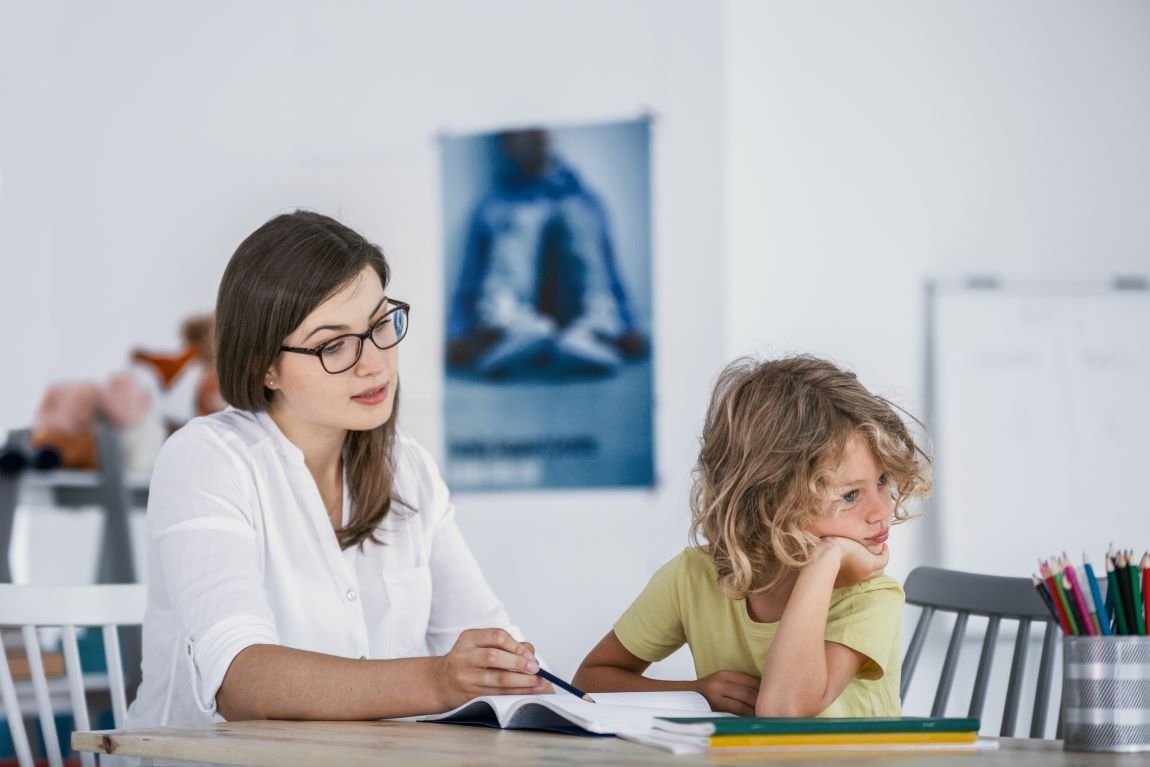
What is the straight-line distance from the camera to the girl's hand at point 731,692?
4.38ft

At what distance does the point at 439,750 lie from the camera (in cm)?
99

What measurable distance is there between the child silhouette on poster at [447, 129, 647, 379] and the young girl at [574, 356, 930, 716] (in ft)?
6.61

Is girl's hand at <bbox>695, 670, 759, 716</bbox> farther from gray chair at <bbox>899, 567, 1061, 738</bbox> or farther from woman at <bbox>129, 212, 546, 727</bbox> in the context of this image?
woman at <bbox>129, 212, 546, 727</bbox>

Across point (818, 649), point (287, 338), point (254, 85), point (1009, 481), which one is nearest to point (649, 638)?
point (818, 649)

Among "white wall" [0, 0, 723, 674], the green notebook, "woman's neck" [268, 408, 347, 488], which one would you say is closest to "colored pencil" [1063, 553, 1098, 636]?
the green notebook

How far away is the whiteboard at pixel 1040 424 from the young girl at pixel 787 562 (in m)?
2.02

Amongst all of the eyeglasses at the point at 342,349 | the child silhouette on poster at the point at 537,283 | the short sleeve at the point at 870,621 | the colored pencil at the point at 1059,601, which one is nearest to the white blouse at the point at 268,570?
the eyeglasses at the point at 342,349

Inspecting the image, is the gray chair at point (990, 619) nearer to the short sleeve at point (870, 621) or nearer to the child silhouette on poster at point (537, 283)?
the short sleeve at point (870, 621)

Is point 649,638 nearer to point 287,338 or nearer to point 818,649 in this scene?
point 818,649

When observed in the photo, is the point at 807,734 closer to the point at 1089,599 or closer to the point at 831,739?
the point at 831,739

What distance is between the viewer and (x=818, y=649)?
4.13ft

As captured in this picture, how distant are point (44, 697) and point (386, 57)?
2.63 metres

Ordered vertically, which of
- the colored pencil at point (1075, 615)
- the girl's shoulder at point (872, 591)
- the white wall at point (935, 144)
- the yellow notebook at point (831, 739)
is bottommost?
the yellow notebook at point (831, 739)

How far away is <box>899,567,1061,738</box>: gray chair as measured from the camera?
61.6 inches
